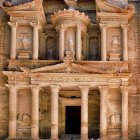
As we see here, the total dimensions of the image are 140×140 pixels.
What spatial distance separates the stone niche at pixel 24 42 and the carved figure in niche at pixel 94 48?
3.62 m

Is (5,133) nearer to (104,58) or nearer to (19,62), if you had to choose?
(19,62)

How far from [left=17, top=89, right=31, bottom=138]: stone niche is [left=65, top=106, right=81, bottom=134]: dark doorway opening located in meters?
2.78

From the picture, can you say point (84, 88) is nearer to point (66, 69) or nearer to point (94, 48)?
point (66, 69)

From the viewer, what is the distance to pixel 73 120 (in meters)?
29.0

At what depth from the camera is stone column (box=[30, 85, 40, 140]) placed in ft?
84.9

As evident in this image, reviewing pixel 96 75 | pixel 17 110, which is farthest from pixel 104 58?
pixel 17 110

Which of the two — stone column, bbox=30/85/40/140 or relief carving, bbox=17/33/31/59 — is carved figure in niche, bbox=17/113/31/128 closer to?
stone column, bbox=30/85/40/140

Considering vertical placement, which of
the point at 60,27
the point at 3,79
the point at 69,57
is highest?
the point at 60,27

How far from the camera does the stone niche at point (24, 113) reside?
2639 centimetres

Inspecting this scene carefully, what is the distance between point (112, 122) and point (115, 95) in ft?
4.98

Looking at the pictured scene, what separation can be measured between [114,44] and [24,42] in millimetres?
5077

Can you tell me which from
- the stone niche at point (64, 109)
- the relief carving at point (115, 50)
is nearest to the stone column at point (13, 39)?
the stone niche at point (64, 109)

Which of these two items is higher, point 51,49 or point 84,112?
point 51,49

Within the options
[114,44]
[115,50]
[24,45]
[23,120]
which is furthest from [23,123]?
[114,44]
